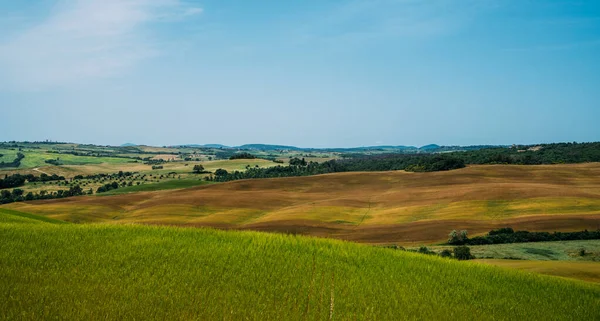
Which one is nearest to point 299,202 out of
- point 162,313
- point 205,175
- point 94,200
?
point 94,200

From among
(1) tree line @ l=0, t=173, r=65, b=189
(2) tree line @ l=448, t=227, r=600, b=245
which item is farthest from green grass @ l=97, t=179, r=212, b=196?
(2) tree line @ l=448, t=227, r=600, b=245

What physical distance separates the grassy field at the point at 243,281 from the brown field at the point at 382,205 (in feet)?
113

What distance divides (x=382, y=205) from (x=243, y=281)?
64128mm

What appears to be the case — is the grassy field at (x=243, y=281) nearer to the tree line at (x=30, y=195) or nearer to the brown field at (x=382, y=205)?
the brown field at (x=382, y=205)

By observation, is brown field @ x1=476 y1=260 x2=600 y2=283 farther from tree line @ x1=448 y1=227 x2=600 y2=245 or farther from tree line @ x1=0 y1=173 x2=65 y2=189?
tree line @ x1=0 y1=173 x2=65 y2=189

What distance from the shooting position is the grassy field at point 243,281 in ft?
27.3

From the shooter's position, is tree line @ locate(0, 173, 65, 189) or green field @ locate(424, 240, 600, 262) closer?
green field @ locate(424, 240, 600, 262)

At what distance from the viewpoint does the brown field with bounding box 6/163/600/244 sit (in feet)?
171

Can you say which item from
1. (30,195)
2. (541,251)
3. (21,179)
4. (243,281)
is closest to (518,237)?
(541,251)

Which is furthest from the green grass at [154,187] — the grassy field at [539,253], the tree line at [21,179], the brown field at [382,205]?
the grassy field at [539,253]

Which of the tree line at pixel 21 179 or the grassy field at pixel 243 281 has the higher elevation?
the grassy field at pixel 243 281

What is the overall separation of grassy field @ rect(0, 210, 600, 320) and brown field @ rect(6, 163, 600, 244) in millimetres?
34543

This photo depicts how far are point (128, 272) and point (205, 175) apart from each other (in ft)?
485

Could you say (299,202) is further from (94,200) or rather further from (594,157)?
(594,157)
